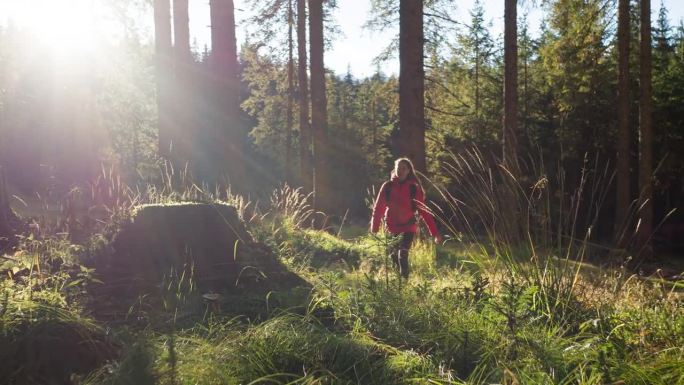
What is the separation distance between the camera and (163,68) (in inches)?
621

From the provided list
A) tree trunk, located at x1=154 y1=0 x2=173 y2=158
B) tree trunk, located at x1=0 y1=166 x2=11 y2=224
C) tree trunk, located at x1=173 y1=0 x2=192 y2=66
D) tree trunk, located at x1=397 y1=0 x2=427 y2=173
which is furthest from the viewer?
tree trunk, located at x1=173 y1=0 x2=192 y2=66

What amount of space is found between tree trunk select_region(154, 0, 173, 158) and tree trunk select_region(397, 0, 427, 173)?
6812 millimetres

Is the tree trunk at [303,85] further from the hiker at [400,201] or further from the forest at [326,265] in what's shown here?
the hiker at [400,201]

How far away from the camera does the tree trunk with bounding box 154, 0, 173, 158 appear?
15.0 m

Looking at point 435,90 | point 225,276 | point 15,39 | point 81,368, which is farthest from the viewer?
point 15,39

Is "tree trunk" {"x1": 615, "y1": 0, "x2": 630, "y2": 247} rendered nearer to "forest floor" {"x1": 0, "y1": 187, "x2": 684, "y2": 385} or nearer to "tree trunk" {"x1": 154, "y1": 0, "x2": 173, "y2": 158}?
"tree trunk" {"x1": 154, "y1": 0, "x2": 173, "y2": 158}

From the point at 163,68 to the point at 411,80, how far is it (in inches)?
330

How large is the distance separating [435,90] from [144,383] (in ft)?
53.1

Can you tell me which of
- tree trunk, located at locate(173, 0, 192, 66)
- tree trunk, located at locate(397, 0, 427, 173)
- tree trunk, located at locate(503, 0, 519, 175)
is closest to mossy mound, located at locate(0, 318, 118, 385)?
tree trunk, located at locate(397, 0, 427, 173)

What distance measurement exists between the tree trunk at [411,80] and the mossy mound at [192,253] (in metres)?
4.80

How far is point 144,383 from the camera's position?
2875mm

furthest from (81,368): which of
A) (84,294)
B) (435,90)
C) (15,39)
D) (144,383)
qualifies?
(15,39)

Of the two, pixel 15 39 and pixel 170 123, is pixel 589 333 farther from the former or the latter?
pixel 15 39

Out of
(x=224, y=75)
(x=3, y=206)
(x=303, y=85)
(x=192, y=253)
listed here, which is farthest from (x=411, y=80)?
(x=303, y=85)
